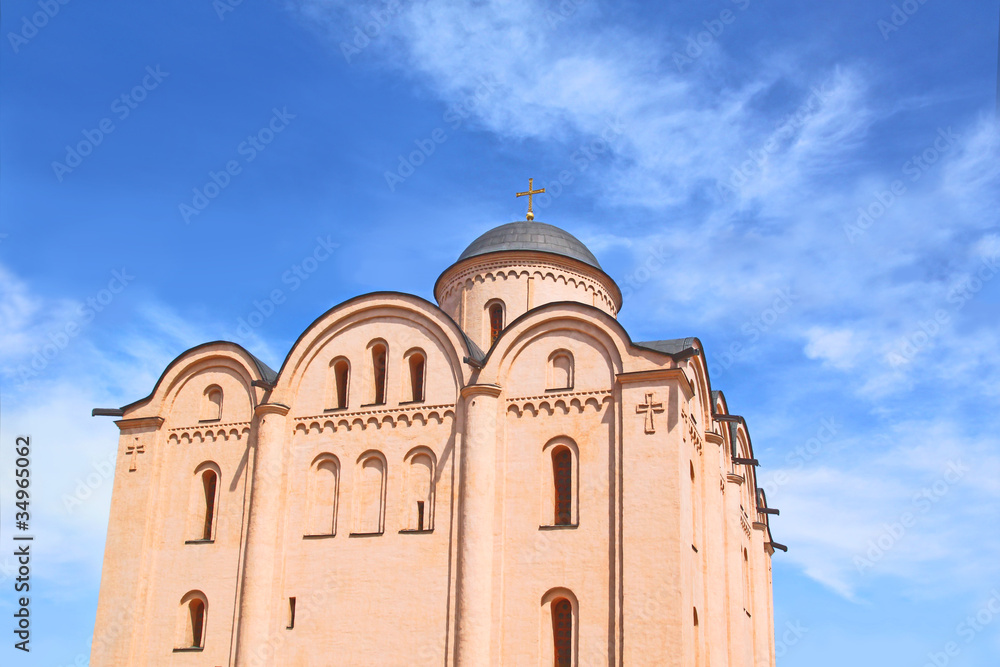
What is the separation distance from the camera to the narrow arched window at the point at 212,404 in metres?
21.2

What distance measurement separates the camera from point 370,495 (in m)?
19.6

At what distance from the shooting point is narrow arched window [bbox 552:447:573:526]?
1830cm

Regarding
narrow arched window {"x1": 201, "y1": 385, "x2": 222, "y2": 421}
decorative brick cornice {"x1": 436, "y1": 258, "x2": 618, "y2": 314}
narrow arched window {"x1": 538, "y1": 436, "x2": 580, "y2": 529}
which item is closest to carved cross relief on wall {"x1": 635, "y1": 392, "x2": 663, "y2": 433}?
narrow arched window {"x1": 538, "y1": 436, "x2": 580, "y2": 529}

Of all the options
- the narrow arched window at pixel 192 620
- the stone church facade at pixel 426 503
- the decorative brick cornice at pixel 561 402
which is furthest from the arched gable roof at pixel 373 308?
the narrow arched window at pixel 192 620

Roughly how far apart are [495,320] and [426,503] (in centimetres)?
552

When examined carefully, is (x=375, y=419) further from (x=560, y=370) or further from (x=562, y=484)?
(x=562, y=484)

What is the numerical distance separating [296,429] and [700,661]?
911 cm

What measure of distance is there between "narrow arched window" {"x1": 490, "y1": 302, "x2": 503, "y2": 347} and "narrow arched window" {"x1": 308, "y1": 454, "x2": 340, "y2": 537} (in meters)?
4.95

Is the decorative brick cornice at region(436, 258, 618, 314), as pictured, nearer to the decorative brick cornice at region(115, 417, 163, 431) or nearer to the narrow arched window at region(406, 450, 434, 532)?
the narrow arched window at region(406, 450, 434, 532)

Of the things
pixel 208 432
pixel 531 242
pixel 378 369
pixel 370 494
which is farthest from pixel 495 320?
pixel 208 432

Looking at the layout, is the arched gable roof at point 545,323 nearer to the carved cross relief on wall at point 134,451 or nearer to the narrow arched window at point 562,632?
the narrow arched window at point 562,632

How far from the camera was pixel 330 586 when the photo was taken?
62.6 feet

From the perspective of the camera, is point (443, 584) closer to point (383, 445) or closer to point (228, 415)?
point (383, 445)

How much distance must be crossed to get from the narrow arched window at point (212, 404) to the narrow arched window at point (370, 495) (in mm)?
3660
